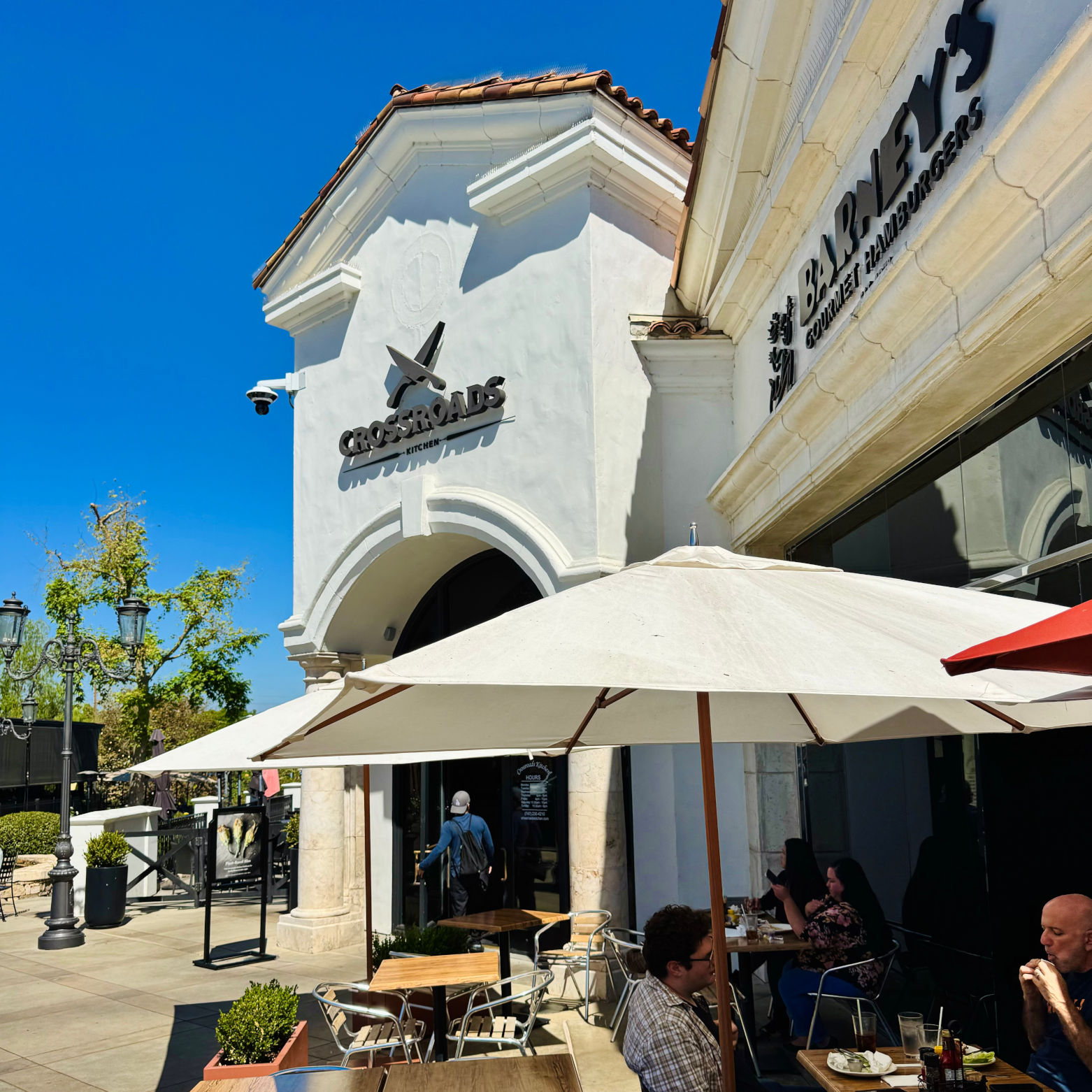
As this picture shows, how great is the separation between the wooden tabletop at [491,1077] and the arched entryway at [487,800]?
624 centimetres

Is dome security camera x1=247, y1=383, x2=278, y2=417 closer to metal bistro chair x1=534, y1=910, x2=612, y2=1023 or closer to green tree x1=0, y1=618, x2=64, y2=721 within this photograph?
metal bistro chair x1=534, y1=910, x2=612, y2=1023

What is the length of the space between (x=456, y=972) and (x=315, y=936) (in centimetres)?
634

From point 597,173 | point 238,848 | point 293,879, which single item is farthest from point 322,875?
point 597,173

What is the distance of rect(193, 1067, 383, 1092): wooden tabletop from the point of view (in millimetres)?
3960

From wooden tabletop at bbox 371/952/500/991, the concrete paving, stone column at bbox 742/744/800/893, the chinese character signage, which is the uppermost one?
the chinese character signage

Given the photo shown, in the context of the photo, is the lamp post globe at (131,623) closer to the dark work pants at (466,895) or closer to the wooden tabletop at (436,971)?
the dark work pants at (466,895)

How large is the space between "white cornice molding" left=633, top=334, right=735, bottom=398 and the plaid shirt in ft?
23.4

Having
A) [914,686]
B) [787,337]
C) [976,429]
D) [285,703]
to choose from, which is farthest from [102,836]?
[914,686]

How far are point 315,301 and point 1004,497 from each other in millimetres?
10261

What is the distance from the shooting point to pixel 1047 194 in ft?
12.6

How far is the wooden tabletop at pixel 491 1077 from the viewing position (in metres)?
4.00

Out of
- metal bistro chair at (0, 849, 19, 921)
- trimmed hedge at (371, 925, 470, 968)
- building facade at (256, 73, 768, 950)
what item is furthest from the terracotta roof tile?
metal bistro chair at (0, 849, 19, 921)

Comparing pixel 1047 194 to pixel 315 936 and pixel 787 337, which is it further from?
pixel 315 936

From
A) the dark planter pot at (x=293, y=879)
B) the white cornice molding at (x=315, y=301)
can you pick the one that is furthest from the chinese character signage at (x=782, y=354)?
the dark planter pot at (x=293, y=879)
